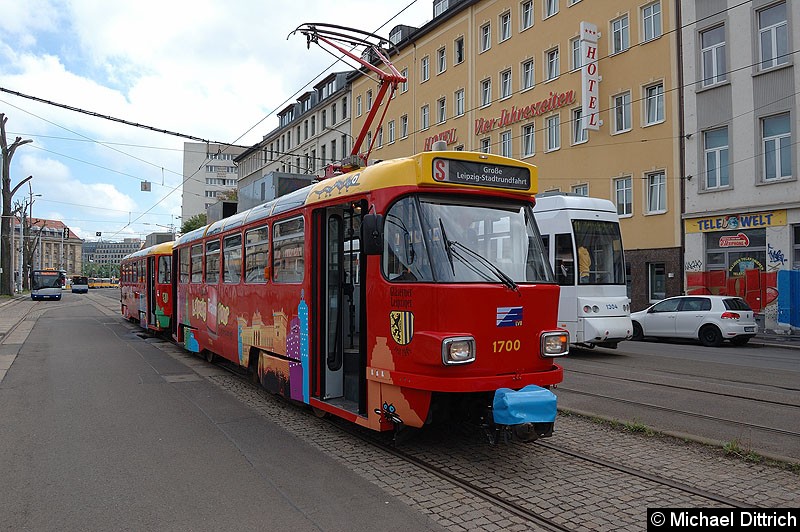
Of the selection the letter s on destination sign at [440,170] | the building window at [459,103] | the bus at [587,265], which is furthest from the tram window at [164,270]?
the building window at [459,103]

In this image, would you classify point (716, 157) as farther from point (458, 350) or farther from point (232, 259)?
point (458, 350)

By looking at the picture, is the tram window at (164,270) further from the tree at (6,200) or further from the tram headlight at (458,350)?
the tree at (6,200)

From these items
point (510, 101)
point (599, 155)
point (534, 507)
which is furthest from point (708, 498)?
point (510, 101)

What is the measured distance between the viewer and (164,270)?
18344 mm

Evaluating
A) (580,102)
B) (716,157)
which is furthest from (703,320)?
(580,102)

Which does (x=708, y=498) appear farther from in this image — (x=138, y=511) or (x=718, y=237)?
(x=718, y=237)

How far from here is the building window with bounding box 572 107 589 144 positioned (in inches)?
1124

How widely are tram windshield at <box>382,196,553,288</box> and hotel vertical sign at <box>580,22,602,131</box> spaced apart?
892 inches

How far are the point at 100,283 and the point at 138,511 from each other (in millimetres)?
118352

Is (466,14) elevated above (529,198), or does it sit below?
above

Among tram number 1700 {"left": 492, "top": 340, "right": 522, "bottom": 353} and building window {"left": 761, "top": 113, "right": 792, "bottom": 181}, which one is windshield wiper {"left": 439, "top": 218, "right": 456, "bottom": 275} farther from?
building window {"left": 761, "top": 113, "right": 792, "bottom": 181}

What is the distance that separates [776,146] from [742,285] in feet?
16.1

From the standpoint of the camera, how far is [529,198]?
668 cm

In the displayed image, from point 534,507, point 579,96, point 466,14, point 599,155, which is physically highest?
point 466,14
